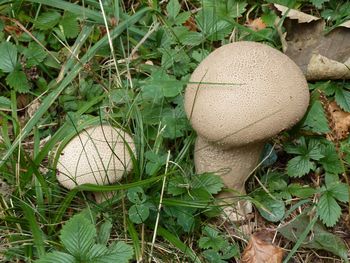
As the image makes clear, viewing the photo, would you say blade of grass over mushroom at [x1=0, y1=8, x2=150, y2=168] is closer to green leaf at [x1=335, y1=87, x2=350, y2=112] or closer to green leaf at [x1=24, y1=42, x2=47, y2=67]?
green leaf at [x1=24, y1=42, x2=47, y2=67]

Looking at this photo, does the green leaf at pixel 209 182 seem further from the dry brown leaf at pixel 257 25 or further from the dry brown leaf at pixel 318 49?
the dry brown leaf at pixel 257 25

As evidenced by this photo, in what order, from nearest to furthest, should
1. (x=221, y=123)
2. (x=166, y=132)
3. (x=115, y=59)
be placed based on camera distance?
(x=221, y=123) < (x=166, y=132) < (x=115, y=59)

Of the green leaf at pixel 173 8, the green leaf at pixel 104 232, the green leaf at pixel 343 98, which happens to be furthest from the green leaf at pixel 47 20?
the green leaf at pixel 343 98

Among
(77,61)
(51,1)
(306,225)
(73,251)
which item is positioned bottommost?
(306,225)

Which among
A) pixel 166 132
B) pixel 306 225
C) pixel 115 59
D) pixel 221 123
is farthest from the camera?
pixel 115 59

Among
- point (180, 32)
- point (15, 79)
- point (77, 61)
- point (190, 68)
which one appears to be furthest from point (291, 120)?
point (15, 79)

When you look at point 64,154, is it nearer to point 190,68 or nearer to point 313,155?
point 190,68

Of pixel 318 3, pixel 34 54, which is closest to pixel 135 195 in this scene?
pixel 34 54
